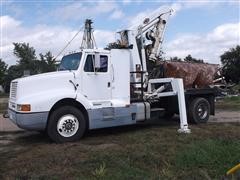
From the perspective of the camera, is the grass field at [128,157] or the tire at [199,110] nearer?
the grass field at [128,157]

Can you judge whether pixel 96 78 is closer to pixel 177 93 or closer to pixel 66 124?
pixel 66 124

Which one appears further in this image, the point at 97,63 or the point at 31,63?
the point at 31,63

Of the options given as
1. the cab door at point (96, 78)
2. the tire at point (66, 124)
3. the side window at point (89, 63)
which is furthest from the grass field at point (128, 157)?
the side window at point (89, 63)

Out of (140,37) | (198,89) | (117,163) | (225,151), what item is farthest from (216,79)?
(117,163)

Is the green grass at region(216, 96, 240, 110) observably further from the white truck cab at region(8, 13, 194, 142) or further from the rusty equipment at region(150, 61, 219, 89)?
the white truck cab at region(8, 13, 194, 142)

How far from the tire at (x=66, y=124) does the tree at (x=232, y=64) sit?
48.5 m

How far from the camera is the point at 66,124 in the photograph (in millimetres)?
9977

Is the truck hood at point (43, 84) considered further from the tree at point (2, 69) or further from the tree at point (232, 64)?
the tree at point (2, 69)

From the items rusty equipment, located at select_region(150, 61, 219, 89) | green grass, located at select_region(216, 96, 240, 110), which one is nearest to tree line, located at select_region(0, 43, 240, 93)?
green grass, located at select_region(216, 96, 240, 110)

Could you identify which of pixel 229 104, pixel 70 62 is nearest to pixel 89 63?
pixel 70 62

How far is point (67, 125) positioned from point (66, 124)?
0.13 feet

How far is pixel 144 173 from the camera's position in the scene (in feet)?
21.9

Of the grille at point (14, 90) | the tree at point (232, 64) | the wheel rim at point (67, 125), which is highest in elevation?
the tree at point (232, 64)

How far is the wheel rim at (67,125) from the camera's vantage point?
32.4 ft
